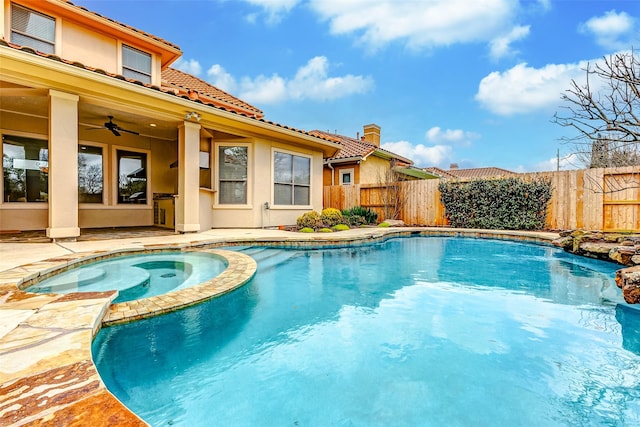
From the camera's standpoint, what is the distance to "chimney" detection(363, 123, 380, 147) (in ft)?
64.6

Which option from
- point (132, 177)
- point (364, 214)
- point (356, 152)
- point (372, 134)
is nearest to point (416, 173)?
point (372, 134)

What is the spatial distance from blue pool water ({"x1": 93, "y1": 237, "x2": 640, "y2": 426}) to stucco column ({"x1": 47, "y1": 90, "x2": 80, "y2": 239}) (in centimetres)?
464

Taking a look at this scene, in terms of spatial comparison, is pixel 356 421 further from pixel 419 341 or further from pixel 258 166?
pixel 258 166

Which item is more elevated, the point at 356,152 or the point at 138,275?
the point at 356,152

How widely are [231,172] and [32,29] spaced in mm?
5544

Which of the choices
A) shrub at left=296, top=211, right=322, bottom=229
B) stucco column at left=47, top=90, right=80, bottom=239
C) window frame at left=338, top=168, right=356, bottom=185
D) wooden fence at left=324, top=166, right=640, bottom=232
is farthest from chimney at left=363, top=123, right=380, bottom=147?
stucco column at left=47, top=90, right=80, bottom=239

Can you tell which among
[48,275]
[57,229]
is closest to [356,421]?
[48,275]

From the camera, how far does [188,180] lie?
8023mm

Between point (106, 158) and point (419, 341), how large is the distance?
1030 cm

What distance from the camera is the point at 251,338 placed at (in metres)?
2.98

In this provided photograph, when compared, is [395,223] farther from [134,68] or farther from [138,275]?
[134,68]

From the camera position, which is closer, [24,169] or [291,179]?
[24,169]

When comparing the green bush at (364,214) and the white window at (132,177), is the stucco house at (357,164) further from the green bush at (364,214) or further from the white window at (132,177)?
the white window at (132,177)

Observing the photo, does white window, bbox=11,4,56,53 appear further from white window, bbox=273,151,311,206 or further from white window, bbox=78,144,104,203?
white window, bbox=273,151,311,206
